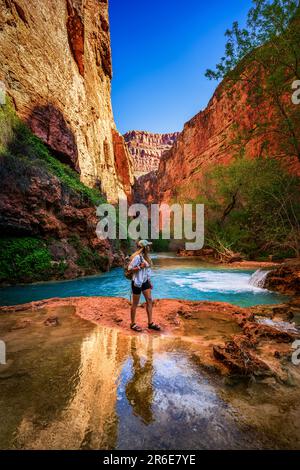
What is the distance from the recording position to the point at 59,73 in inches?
798

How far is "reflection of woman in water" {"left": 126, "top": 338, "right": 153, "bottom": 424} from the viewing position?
7.34 ft

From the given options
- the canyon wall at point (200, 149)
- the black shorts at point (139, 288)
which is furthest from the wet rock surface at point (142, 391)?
the canyon wall at point (200, 149)

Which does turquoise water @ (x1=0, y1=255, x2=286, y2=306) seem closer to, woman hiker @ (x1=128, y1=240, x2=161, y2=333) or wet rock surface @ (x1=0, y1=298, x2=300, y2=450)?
wet rock surface @ (x1=0, y1=298, x2=300, y2=450)

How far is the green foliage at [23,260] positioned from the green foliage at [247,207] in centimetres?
1316

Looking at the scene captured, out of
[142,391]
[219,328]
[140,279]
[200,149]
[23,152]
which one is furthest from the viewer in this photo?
[200,149]

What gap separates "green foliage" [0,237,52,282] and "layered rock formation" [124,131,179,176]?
110 meters

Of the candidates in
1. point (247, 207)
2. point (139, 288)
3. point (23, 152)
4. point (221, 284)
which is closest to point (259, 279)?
point (221, 284)

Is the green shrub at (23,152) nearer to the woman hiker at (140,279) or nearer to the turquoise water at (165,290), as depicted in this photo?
the turquoise water at (165,290)

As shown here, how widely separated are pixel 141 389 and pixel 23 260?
10681mm

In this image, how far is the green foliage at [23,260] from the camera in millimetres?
11062

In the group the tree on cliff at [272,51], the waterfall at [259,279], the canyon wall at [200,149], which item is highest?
the canyon wall at [200,149]

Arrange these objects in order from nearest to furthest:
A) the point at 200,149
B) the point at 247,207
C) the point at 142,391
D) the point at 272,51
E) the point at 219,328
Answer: the point at 142,391 → the point at 219,328 → the point at 272,51 → the point at 247,207 → the point at 200,149

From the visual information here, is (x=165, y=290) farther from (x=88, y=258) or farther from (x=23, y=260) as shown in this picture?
(x=23, y=260)

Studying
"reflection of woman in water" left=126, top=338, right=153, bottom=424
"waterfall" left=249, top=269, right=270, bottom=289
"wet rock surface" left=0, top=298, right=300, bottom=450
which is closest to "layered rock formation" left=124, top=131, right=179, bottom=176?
"waterfall" left=249, top=269, right=270, bottom=289
